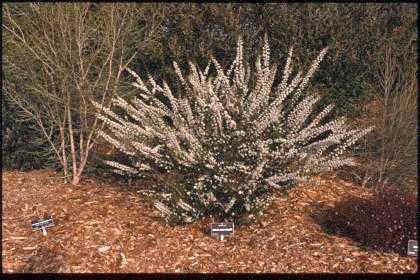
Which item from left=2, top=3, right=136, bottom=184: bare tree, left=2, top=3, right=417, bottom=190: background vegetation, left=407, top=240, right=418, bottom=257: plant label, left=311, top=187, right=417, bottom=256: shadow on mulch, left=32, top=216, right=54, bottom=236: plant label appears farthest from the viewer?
left=2, top=3, right=417, bottom=190: background vegetation

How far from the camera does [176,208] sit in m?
5.20

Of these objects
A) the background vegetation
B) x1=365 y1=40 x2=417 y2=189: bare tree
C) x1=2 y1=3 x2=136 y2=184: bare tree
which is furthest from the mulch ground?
the background vegetation

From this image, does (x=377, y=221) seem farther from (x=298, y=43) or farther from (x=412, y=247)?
(x=298, y=43)

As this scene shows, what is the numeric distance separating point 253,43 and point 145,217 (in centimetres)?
272

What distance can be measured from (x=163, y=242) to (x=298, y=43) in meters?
3.11

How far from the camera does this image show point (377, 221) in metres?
4.83

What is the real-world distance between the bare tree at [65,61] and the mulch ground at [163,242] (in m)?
0.94

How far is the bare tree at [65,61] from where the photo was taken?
5953 mm

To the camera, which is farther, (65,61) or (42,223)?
(65,61)

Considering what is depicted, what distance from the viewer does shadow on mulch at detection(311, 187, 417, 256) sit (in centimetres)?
468

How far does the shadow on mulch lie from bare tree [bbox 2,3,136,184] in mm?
2761

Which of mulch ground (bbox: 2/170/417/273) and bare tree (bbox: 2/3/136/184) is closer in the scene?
mulch ground (bbox: 2/170/417/273)

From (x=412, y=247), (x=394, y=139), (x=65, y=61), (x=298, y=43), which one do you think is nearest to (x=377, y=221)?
(x=412, y=247)

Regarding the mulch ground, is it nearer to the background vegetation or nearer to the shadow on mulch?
the shadow on mulch
